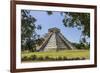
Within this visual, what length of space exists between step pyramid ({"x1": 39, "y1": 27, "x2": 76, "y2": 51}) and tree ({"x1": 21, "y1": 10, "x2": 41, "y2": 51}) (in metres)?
0.10

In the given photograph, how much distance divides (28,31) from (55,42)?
0.28 metres

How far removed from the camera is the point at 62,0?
6.44 feet

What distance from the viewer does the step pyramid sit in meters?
1.91

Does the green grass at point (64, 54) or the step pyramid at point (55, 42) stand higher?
the step pyramid at point (55, 42)

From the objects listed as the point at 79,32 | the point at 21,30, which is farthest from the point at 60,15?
the point at 21,30

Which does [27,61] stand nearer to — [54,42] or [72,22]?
[54,42]

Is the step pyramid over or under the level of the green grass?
over

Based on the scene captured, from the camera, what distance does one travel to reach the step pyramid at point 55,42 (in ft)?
6.28

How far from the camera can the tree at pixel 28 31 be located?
6.03ft

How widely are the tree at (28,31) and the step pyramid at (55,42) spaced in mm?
100

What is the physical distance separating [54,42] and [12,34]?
1.32 ft

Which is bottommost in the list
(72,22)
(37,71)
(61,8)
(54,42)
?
(37,71)

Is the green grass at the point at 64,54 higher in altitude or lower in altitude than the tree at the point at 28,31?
lower

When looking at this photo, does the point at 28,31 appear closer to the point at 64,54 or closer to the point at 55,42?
the point at 55,42
